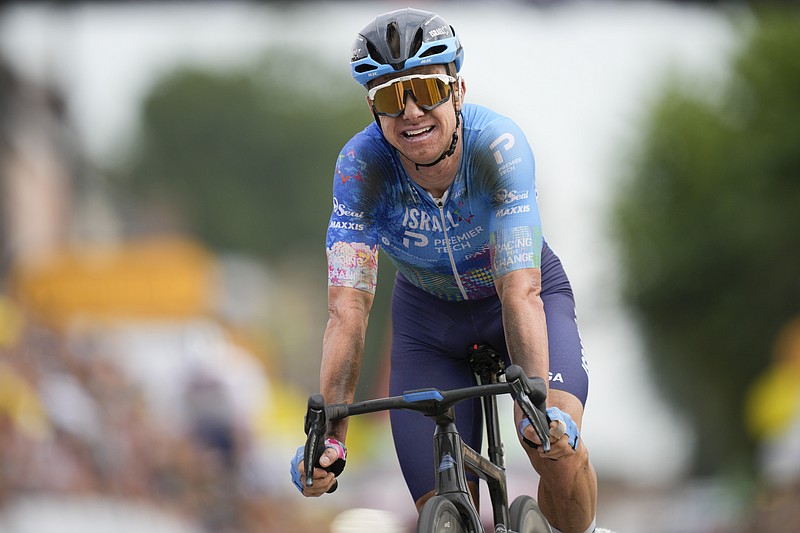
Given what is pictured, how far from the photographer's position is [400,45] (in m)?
5.55

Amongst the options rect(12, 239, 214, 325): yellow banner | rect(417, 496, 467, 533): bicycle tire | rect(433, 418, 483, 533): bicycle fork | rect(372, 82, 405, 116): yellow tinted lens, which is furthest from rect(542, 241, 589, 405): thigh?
rect(12, 239, 214, 325): yellow banner

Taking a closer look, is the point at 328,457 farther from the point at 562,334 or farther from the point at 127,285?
the point at 127,285

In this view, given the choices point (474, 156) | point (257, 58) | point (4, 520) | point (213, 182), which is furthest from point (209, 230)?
point (474, 156)

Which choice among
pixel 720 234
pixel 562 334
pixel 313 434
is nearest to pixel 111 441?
pixel 562 334

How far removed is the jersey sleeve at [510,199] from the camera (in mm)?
5664

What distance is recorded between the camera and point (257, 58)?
264 feet

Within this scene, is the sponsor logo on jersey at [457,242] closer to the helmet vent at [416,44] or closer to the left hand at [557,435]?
the helmet vent at [416,44]

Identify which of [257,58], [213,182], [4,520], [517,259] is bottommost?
[4,520]

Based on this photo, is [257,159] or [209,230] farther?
[257,159]

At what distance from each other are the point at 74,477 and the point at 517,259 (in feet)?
39.4

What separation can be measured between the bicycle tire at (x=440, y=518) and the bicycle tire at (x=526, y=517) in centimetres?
42

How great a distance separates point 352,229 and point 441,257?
1.55ft

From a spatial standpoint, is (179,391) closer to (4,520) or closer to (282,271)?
(4,520)

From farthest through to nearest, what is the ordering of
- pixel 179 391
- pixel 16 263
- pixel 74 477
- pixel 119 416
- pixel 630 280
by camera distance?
pixel 630 280 → pixel 16 263 → pixel 179 391 → pixel 119 416 → pixel 74 477
